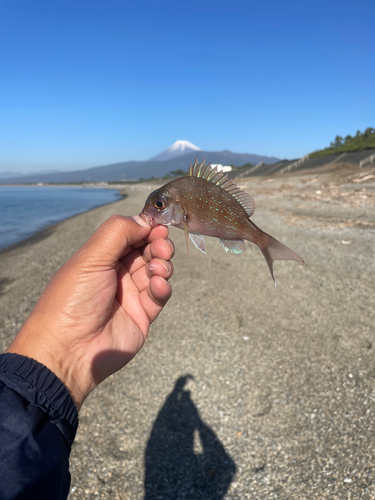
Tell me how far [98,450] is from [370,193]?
21.8 m

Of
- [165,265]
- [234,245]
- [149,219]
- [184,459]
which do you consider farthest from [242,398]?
[149,219]

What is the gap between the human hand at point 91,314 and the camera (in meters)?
2.32

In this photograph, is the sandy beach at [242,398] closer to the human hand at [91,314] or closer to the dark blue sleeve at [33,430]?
the human hand at [91,314]

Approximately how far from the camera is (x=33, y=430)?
1.67m

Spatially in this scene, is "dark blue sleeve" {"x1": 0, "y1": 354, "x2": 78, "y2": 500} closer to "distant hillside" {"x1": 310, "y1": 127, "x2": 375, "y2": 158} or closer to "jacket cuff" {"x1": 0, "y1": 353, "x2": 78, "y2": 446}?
"jacket cuff" {"x1": 0, "y1": 353, "x2": 78, "y2": 446}

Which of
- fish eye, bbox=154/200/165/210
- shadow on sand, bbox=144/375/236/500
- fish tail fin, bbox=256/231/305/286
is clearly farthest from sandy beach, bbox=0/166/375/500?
fish eye, bbox=154/200/165/210

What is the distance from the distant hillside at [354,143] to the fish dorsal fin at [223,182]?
160ft

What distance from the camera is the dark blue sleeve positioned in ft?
5.01

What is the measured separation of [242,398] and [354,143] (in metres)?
55.5

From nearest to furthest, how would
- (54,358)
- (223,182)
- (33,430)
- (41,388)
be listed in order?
(33,430) < (41,388) < (54,358) < (223,182)

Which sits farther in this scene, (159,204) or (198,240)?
(198,240)

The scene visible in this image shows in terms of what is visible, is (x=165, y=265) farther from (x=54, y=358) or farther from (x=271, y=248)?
(x=54, y=358)

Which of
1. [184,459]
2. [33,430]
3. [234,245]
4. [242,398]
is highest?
[234,245]

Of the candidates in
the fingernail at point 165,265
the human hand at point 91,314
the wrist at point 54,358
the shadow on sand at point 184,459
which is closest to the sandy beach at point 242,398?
the shadow on sand at point 184,459
